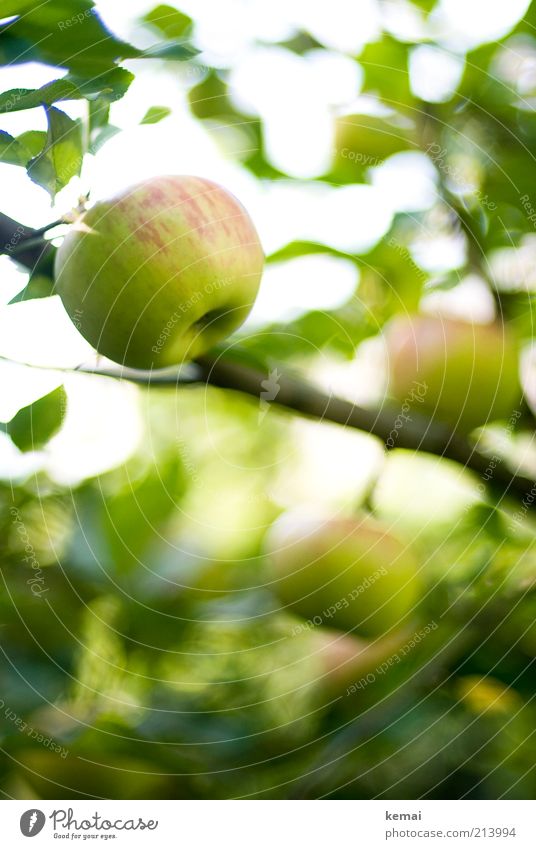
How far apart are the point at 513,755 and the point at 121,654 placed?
0.36 meters

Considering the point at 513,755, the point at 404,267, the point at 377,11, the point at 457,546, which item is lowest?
the point at 513,755

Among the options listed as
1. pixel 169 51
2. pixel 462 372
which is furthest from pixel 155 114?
pixel 462 372

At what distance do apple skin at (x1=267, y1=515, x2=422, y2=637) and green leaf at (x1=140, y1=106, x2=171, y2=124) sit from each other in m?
0.39

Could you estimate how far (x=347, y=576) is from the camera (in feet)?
2.55

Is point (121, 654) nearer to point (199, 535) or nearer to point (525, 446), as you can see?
point (199, 535)

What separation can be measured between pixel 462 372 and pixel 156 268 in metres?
0.33

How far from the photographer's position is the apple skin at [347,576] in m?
0.77

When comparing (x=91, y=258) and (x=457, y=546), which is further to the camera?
(x=457, y=546)

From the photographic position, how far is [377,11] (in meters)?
0.82

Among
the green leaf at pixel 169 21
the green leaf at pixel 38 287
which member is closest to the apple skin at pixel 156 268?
the green leaf at pixel 38 287

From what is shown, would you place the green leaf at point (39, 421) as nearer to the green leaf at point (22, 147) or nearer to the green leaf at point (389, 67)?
the green leaf at point (22, 147)

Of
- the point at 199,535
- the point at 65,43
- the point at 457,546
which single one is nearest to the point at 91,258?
the point at 65,43

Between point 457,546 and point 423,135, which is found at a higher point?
point 423,135

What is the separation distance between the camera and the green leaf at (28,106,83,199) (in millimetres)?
583
